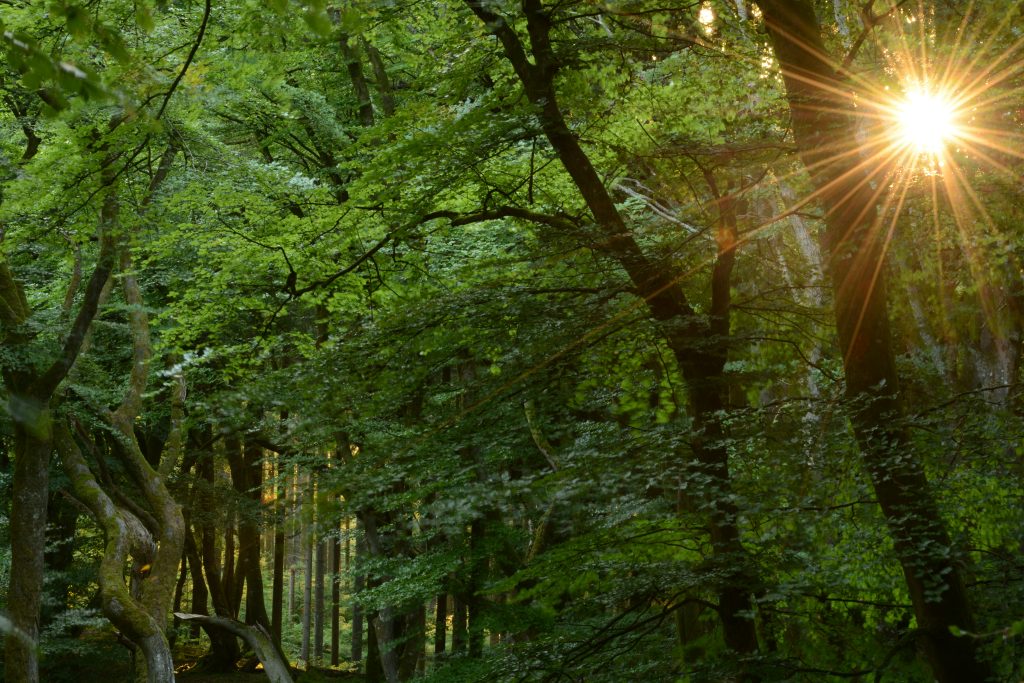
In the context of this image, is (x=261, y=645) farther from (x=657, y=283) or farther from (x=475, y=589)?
(x=657, y=283)

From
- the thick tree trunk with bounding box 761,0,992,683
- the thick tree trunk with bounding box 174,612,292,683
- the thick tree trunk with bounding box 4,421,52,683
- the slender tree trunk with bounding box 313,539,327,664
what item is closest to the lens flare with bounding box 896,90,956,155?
the thick tree trunk with bounding box 761,0,992,683

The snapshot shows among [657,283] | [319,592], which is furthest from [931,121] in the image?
[319,592]

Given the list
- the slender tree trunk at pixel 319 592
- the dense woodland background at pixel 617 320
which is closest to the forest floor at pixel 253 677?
the slender tree trunk at pixel 319 592

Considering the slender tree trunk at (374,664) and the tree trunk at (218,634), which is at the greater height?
the tree trunk at (218,634)

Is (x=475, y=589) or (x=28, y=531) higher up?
(x=28, y=531)

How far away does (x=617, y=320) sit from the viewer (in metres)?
6.14

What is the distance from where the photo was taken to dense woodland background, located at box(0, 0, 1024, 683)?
15.9ft

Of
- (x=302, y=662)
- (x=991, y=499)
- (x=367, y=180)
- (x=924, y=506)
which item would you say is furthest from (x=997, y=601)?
(x=302, y=662)

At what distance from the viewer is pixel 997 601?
462 cm

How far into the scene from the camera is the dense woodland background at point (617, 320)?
15.9ft

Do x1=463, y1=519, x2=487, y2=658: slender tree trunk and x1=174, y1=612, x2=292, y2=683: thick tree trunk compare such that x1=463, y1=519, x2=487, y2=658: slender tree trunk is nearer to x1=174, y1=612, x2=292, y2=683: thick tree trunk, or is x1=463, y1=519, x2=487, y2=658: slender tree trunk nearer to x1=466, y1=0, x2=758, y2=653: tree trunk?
x1=174, y1=612, x2=292, y2=683: thick tree trunk

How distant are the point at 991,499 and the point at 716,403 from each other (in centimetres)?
210

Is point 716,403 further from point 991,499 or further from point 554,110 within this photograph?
point 554,110

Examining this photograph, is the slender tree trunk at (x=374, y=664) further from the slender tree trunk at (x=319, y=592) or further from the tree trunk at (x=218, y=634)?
the slender tree trunk at (x=319, y=592)
